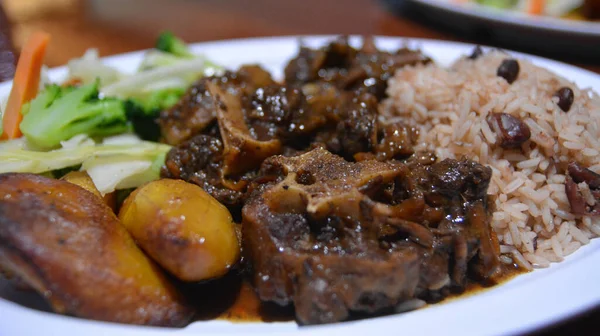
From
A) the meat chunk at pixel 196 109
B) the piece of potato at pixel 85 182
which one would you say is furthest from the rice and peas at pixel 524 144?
the piece of potato at pixel 85 182

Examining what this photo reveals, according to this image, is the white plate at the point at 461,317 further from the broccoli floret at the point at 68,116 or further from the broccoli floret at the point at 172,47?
the broccoli floret at the point at 172,47

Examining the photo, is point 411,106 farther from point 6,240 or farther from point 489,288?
point 6,240

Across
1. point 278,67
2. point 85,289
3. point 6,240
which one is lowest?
point 278,67

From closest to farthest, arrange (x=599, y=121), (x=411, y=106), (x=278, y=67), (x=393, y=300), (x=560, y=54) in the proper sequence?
(x=393, y=300)
(x=599, y=121)
(x=411, y=106)
(x=278, y=67)
(x=560, y=54)

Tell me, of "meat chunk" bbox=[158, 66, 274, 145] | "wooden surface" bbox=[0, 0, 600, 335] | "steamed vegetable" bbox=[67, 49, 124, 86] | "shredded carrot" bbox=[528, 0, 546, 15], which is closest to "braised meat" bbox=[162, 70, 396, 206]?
"meat chunk" bbox=[158, 66, 274, 145]

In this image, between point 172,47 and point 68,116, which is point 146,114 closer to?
point 68,116

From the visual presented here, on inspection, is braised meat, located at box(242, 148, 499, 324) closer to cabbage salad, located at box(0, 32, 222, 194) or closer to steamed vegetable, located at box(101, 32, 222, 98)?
cabbage salad, located at box(0, 32, 222, 194)

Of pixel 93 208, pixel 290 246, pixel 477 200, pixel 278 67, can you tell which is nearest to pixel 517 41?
pixel 278 67
